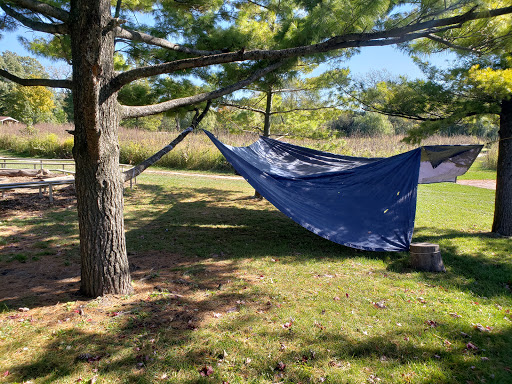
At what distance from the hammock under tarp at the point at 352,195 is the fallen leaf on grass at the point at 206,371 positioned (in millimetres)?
2359

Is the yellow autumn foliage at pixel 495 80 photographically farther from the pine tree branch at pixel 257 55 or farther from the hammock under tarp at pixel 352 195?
the pine tree branch at pixel 257 55

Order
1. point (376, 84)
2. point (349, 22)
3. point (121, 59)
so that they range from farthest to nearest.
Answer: point (376, 84) < point (121, 59) < point (349, 22)

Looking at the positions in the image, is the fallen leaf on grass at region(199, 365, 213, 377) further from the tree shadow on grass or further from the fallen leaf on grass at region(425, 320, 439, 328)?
the fallen leaf on grass at region(425, 320, 439, 328)

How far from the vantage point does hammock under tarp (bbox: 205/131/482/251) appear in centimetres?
422

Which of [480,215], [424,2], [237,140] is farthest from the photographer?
[237,140]

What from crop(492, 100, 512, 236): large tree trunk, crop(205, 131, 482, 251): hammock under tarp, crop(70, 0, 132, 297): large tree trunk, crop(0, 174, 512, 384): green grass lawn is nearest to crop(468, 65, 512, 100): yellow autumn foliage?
crop(492, 100, 512, 236): large tree trunk

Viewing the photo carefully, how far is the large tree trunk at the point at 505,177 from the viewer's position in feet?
16.6

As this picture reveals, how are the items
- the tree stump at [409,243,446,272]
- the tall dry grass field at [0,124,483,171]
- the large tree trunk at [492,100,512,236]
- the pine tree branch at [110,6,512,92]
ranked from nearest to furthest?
the pine tree branch at [110,6,512,92]
the tree stump at [409,243,446,272]
the large tree trunk at [492,100,512,236]
the tall dry grass field at [0,124,483,171]

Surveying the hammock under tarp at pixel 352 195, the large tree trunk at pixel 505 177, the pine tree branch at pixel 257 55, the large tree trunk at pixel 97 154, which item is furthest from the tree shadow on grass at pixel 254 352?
the large tree trunk at pixel 505 177

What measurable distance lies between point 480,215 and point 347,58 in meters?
4.39

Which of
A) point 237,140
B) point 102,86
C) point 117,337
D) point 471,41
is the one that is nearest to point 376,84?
point 471,41

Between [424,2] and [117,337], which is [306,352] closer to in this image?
[117,337]

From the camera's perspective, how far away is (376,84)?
6.06 metres

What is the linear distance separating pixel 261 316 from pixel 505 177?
4835 mm
